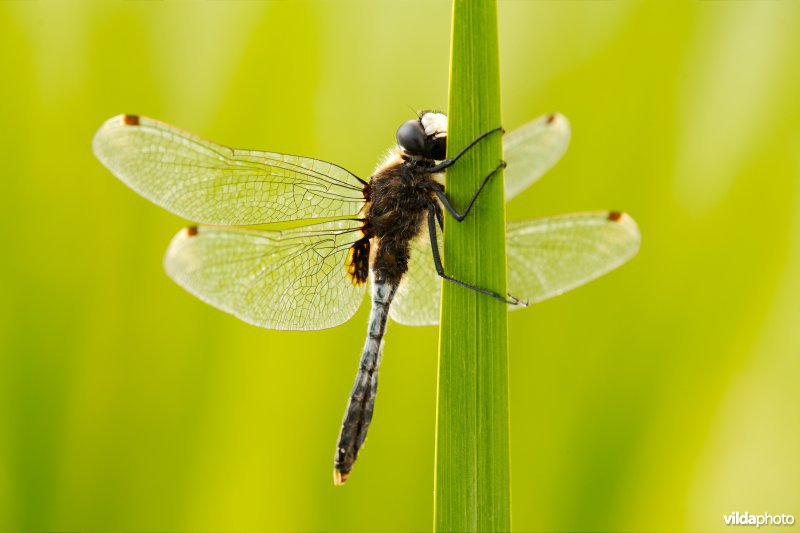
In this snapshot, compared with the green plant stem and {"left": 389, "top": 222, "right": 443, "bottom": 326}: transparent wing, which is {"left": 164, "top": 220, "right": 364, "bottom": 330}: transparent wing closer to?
{"left": 389, "top": 222, "right": 443, "bottom": 326}: transparent wing

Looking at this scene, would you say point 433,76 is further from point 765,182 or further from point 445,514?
point 445,514

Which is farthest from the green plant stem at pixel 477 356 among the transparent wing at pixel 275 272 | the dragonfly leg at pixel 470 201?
the transparent wing at pixel 275 272

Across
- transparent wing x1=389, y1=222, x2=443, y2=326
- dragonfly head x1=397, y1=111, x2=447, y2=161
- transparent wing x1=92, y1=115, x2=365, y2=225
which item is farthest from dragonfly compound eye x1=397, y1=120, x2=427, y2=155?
transparent wing x1=389, y1=222, x2=443, y2=326

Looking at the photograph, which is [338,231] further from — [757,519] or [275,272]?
[757,519]

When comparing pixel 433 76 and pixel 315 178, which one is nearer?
pixel 315 178

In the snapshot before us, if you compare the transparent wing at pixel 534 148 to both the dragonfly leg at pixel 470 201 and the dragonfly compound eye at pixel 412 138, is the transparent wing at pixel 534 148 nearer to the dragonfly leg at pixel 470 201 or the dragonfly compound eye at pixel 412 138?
the dragonfly compound eye at pixel 412 138

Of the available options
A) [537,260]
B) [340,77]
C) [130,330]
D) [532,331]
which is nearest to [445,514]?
[532,331]
